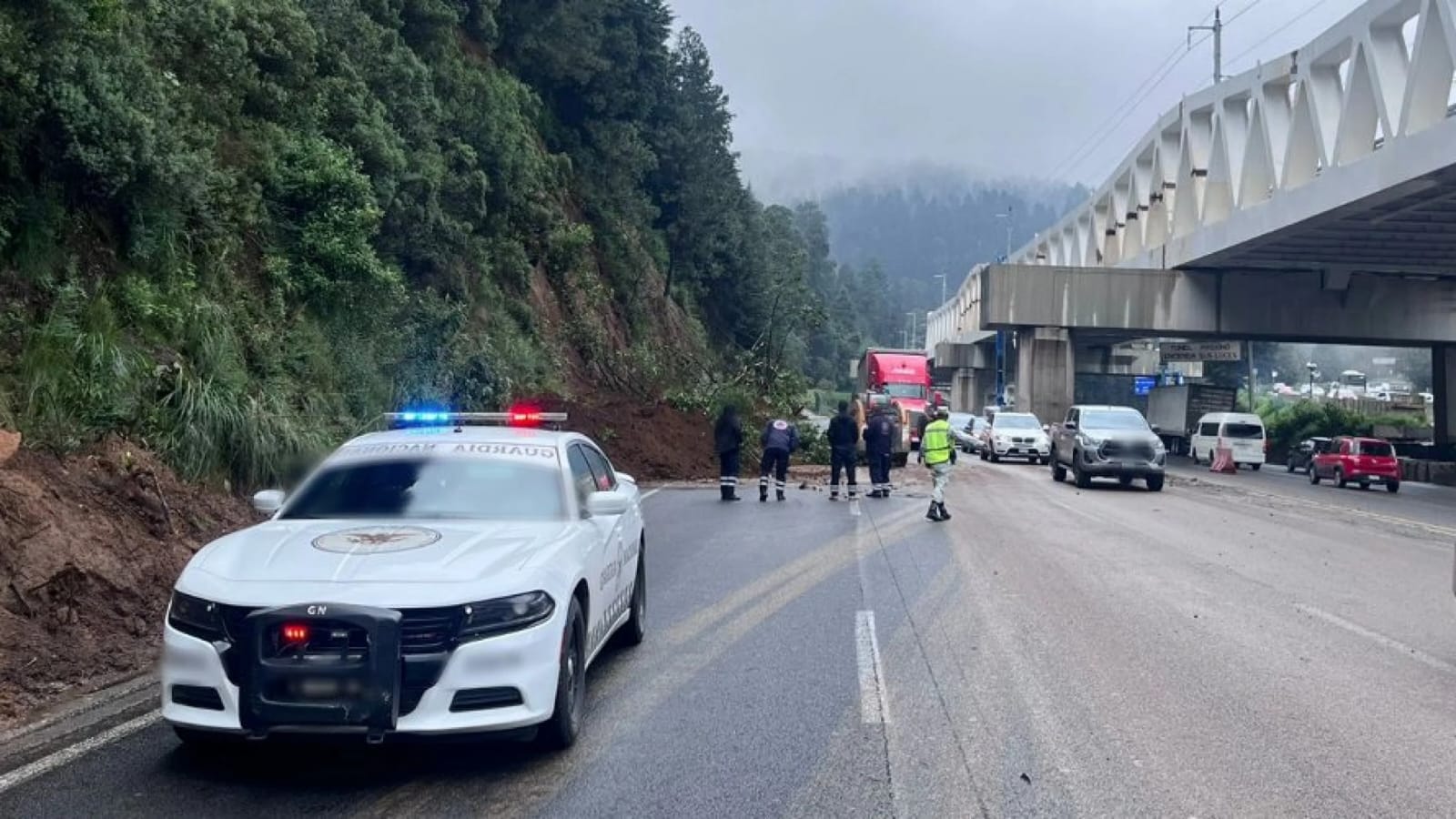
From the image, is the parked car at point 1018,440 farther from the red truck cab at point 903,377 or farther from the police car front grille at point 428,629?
the police car front grille at point 428,629

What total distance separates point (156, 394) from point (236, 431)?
3.08 feet

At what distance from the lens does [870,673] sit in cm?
872

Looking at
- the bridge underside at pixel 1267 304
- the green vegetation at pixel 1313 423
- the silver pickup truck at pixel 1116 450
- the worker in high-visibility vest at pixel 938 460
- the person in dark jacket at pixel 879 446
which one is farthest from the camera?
the green vegetation at pixel 1313 423

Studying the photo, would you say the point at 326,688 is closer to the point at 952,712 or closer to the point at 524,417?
the point at 952,712

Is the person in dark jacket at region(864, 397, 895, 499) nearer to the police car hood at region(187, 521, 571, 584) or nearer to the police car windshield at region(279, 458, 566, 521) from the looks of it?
the police car windshield at region(279, 458, 566, 521)

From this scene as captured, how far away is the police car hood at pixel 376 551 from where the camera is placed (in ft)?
20.2

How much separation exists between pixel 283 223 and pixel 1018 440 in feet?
100

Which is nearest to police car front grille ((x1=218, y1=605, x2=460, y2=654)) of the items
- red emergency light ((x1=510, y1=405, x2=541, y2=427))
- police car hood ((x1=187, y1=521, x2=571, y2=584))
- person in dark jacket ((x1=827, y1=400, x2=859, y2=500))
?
police car hood ((x1=187, y1=521, x2=571, y2=584))

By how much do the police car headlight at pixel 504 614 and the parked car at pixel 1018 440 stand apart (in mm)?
39675

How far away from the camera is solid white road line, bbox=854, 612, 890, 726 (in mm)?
7656

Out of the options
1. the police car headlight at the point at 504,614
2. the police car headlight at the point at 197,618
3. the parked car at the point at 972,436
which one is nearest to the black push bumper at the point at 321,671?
the police car headlight at the point at 197,618

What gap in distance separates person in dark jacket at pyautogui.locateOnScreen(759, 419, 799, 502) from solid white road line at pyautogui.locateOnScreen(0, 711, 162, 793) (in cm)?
1642

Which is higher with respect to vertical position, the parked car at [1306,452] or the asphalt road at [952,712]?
the asphalt road at [952,712]

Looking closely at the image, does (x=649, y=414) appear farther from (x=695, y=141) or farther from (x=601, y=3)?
(x=695, y=141)
